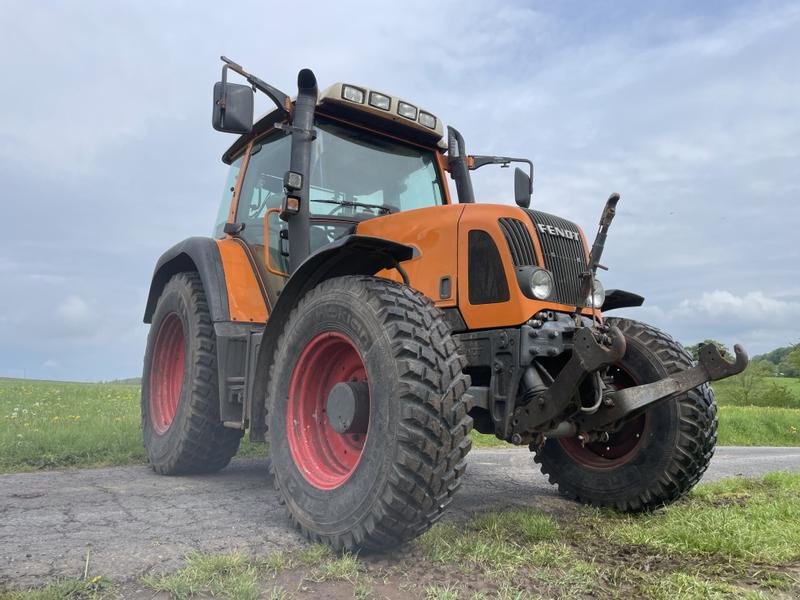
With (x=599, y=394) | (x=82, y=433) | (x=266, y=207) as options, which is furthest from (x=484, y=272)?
(x=82, y=433)

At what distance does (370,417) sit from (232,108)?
2.11m

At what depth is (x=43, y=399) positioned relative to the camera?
11.3m

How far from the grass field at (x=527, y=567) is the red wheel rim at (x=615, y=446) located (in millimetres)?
593

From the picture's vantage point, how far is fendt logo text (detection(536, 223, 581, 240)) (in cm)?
383

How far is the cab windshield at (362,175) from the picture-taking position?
453 cm

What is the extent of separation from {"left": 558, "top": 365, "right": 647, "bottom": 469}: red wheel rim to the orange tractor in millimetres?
14

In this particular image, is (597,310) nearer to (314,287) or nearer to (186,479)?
(314,287)

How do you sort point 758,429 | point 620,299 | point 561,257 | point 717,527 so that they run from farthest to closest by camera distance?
point 758,429 → point 620,299 → point 561,257 → point 717,527

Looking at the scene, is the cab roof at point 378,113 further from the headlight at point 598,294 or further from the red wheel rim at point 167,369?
the red wheel rim at point 167,369

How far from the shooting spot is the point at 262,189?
517 cm

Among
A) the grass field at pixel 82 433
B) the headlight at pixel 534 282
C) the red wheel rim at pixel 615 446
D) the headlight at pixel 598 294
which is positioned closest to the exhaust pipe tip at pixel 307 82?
the headlight at pixel 534 282

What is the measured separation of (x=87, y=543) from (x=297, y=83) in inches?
120

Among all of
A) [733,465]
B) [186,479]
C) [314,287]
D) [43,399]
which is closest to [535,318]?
[314,287]

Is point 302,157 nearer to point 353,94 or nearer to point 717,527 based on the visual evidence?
point 353,94
